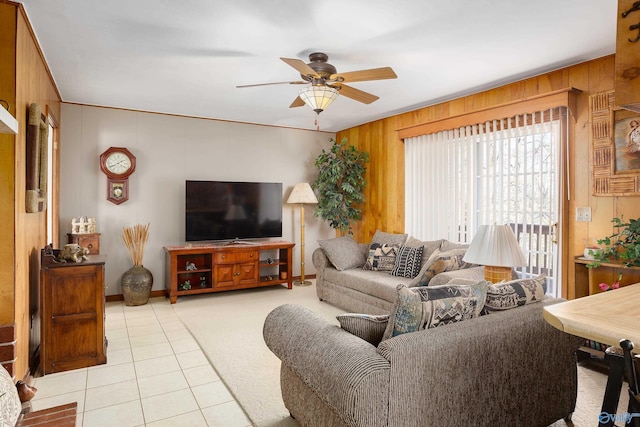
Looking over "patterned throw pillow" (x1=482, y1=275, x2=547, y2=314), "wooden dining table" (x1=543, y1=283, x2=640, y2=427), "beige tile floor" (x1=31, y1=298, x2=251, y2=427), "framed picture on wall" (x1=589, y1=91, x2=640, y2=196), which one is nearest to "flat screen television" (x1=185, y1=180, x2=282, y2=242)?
"beige tile floor" (x1=31, y1=298, x2=251, y2=427)

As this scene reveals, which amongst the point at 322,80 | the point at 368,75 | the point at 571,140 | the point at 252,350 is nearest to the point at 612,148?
the point at 571,140

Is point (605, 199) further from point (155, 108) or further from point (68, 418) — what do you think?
point (155, 108)

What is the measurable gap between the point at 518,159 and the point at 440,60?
132cm

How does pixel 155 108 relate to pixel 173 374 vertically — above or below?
above

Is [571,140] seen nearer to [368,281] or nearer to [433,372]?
[368,281]

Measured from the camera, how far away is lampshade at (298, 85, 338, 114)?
3.02m

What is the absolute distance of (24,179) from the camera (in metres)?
2.54

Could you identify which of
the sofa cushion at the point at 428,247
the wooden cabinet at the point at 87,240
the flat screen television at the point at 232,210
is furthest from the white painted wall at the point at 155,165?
the sofa cushion at the point at 428,247

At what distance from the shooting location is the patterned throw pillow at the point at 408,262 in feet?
13.8

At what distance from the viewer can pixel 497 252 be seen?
277 centimetres

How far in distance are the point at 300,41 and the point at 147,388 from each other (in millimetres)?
2683

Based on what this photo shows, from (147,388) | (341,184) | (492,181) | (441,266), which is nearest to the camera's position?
(147,388)

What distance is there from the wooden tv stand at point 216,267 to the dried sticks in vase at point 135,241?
305 millimetres

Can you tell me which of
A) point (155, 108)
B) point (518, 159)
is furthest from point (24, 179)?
point (518, 159)
